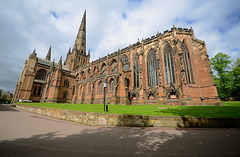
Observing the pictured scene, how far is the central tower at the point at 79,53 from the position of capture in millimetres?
43969

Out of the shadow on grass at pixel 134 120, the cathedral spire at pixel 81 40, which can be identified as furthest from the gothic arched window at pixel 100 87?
the cathedral spire at pixel 81 40

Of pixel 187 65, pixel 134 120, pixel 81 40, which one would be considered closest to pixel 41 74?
pixel 81 40

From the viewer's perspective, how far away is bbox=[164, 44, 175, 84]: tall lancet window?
17681 millimetres

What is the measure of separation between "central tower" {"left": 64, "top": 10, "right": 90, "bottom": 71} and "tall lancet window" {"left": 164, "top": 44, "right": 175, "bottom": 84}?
123 ft

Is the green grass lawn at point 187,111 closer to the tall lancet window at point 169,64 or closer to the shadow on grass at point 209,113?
the shadow on grass at point 209,113

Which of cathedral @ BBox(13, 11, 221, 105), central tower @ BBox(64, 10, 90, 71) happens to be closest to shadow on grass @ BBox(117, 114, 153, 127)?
cathedral @ BBox(13, 11, 221, 105)

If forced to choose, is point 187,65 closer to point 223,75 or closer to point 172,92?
point 172,92

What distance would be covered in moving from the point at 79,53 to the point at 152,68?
3711 cm

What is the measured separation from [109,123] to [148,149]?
13.5ft

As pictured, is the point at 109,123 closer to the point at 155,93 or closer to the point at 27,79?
the point at 155,93

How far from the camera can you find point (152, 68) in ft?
68.2

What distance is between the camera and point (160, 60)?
18766 mm

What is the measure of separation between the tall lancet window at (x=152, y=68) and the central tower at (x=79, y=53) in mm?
34170

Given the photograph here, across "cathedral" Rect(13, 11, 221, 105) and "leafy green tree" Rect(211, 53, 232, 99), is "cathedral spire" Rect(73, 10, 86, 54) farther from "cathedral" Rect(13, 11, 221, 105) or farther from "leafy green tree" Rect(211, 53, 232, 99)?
"leafy green tree" Rect(211, 53, 232, 99)
